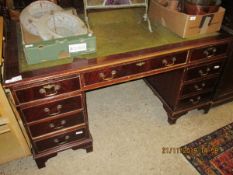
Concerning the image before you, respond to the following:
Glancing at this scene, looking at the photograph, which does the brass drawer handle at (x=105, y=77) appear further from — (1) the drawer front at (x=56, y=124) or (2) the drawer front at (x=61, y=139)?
(2) the drawer front at (x=61, y=139)

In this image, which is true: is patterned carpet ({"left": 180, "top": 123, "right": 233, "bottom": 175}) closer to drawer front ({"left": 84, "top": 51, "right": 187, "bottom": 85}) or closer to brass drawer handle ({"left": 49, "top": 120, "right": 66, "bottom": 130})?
drawer front ({"left": 84, "top": 51, "right": 187, "bottom": 85})

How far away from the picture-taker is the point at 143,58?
138 centimetres

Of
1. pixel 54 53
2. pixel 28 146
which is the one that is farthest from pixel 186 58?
pixel 28 146

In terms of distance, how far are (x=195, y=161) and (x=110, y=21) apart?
1343 mm

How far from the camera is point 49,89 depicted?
1.28 m

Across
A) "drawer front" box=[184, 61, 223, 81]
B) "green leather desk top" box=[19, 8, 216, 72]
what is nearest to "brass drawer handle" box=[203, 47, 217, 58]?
"drawer front" box=[184, 61, 223, 81]

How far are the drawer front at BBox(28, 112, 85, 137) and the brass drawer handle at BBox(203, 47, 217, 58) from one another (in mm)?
1033

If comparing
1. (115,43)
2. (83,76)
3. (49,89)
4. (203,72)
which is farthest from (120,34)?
(203,72)

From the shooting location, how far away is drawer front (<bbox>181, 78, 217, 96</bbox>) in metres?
1.82

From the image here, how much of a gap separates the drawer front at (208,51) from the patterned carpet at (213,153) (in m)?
0.76

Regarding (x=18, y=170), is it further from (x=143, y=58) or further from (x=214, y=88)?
(x=214, y=88)

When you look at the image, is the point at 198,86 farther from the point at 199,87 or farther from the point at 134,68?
the point at 134,68

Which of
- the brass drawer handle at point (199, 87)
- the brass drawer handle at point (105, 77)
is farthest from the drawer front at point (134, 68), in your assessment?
the brass drawer handle at point (199, 87)

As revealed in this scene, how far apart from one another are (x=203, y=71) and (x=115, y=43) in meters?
0.80
